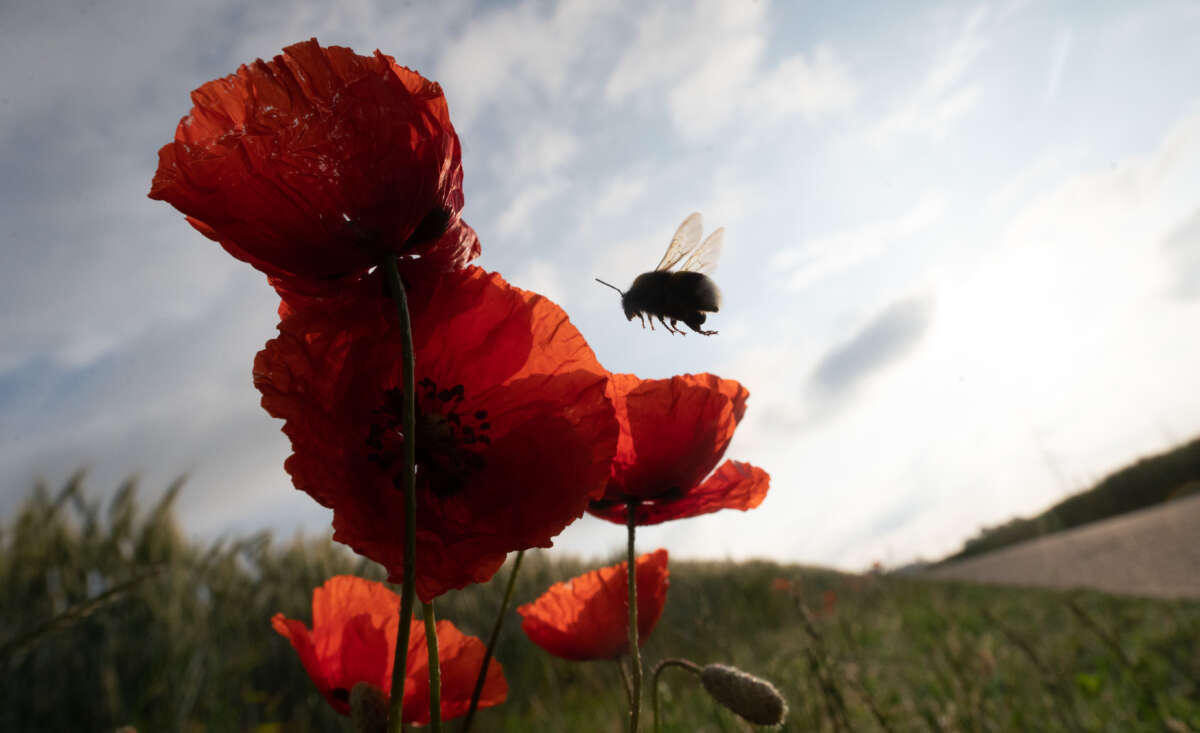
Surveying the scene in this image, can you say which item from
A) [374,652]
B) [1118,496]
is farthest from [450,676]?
[1118,496]

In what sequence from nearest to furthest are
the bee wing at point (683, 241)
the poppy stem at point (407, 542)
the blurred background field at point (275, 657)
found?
1. the poppy stem at point (407, 542)
2. the bee wing at point (683, 241)
3. the blurred background field at point (275, 657)

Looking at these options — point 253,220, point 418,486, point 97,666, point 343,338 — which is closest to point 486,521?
point 418,486

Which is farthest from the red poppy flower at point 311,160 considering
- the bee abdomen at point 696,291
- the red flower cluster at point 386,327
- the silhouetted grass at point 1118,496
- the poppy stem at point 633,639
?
the silhouetted grass at point 1118,496

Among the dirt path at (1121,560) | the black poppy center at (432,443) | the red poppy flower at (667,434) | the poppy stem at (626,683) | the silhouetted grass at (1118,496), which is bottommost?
the poppy stem at (626,683)

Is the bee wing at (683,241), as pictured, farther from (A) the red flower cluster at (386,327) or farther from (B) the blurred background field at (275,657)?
(B) the blurred background field at (275,657)

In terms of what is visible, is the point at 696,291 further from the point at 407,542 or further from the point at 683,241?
the point at 407,542

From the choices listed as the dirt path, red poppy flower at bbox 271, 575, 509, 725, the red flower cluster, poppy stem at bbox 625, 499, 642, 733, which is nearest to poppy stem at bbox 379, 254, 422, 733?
the red flower cluster
